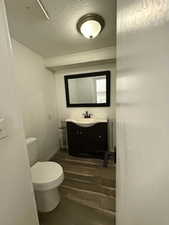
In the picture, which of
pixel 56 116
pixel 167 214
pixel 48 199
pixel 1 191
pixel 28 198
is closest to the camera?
pixel 167 214

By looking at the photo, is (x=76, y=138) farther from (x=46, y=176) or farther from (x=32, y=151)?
(x=46, y=176)

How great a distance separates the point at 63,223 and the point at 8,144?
1.05 meters

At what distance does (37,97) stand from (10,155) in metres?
1.36

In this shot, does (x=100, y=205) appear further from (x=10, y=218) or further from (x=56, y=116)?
(x=56, y=116)

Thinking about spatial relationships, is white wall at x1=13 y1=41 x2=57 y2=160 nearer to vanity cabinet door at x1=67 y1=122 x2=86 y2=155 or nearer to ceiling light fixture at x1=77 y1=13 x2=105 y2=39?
vanity cabinet door at x1=67 y1=122 x2=86 y2=155

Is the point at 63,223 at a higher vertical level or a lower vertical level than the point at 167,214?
lower

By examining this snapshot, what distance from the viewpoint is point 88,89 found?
227 cm

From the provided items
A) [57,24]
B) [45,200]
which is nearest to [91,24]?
[57,24]

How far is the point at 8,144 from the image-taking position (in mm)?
685

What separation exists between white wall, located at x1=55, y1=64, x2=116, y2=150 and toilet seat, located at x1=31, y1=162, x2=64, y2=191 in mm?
1241

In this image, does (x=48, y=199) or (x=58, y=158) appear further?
(x=58, y=158)

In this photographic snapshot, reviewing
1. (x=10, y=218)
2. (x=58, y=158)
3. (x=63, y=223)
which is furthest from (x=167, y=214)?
(x=58, y=158)

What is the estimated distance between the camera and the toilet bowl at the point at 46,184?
44.8 inches

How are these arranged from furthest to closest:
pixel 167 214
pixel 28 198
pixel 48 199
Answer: pixel 48 199 → pixel 28 198 → pixel 167 214
